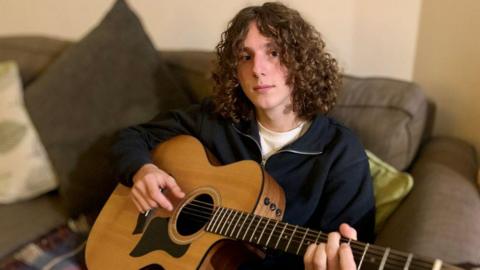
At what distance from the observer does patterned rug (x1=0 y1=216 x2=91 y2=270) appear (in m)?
1.26

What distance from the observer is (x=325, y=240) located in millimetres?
859

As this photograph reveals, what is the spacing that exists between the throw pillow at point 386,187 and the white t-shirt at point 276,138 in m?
0.20

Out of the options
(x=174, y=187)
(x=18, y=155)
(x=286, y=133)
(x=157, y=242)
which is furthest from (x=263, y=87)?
(x=18, y=155)

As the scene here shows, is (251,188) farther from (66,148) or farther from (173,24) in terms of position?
(173,24)

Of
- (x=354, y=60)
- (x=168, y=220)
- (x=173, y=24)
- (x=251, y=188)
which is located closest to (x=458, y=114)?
(x=354, y=60)

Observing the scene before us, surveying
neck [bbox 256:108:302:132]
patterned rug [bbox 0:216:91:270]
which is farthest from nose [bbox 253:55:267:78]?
patterned rug [bbox 0:216:91:270]

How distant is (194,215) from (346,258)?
41 centimetres

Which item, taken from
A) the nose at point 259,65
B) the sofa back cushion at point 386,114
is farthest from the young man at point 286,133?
the sofa back cushion at point 386,114

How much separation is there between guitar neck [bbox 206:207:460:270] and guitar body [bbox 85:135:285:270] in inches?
0.9

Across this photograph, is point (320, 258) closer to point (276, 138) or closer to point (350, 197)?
point (350, 197)

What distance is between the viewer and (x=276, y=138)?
4.00ft

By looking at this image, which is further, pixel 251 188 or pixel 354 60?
pixel 354 60

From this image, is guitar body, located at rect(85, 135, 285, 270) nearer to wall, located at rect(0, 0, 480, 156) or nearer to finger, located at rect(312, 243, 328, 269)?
finger, located at rect(312, 243, 328, 269)

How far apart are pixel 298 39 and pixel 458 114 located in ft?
1.88
